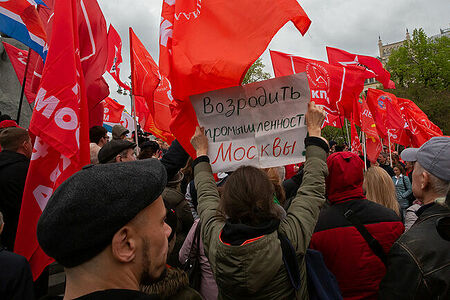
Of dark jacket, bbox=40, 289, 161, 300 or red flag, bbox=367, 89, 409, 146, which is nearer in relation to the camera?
dark jacket, bbox=40, 289, 161, 300

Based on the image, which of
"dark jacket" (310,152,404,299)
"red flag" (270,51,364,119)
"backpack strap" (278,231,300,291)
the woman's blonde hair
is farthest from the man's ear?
"red flag" (270,51,364,119)

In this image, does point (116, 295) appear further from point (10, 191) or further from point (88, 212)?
point (10, 191)

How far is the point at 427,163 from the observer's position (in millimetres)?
2014

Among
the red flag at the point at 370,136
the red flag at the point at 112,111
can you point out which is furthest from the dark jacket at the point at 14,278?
the red flag at the point at 370,136

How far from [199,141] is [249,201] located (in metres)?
0.78

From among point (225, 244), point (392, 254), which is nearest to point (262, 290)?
point (225, 244)

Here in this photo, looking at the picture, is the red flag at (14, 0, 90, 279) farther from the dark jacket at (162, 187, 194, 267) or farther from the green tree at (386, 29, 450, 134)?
the green tree at (386, 29, 450, 134)

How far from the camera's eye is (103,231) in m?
1.03

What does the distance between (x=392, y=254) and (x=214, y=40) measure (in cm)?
187

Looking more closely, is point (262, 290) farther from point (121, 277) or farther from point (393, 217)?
point (393, 217)

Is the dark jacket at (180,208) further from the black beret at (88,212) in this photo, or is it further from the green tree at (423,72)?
the green tree at (423,72)

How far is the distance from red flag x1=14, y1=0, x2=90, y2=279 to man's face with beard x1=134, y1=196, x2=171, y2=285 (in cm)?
164

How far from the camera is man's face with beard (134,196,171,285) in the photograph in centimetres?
113

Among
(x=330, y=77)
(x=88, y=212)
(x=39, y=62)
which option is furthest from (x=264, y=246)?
(x=330, y=77)
